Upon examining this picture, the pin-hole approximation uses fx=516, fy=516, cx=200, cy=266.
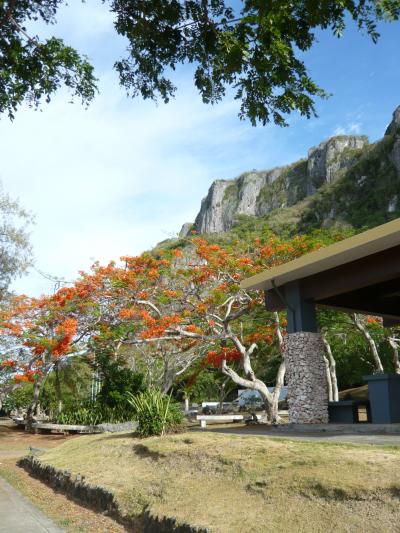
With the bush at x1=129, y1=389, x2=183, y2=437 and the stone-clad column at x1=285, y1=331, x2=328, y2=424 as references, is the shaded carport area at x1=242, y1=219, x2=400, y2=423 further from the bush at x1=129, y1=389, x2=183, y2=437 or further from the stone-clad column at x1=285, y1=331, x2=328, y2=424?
the bush at x1=129, y1=389, x2=183, y2=437

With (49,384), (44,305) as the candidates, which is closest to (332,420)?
(44,305)

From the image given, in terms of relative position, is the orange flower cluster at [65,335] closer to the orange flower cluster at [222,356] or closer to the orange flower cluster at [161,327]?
the orange flower cluster at [161,327]

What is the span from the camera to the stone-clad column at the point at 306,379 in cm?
1095

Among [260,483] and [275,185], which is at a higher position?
[275,185]

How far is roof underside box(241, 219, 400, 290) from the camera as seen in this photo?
888 centimetres

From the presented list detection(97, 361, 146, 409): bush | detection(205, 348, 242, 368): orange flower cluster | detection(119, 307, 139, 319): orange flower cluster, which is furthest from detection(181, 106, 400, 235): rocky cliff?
detection(119, 307, 139, 319): orange flower cluster

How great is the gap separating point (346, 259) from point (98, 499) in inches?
237

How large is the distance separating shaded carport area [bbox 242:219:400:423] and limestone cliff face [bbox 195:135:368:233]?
73.5m

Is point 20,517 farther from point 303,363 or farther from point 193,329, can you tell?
point 193,329

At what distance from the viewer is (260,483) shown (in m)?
6.08

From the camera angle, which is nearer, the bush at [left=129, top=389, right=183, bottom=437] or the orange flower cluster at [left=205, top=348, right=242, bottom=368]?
the bush at [left=129, top=389, right=183, bottom=437]

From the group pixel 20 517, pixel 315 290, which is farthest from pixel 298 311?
pixel 20 517

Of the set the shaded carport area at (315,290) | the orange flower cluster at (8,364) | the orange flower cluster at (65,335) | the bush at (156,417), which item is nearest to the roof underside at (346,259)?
the shaded carport area at (315,290)

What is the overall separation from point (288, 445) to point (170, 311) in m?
10.2
